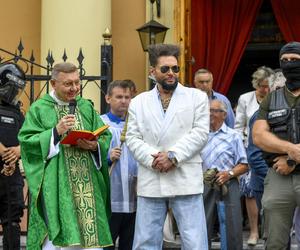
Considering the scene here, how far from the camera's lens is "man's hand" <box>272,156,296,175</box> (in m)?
6.05

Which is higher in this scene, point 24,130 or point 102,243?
point 24,130

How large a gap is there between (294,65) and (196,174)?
114 centimetres

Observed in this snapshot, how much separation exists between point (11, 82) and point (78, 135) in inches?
50.7

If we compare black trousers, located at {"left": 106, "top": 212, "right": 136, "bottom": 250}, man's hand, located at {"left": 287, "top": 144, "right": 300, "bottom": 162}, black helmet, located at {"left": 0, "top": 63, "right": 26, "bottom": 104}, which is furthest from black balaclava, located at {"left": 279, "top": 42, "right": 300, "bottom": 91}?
black helmet, located at {"left": 0, "top": 63, "right": 26, "bottom": 104}

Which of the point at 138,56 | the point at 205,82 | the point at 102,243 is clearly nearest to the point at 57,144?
the point at 102,243

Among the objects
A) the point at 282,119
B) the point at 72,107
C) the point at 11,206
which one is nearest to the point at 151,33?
the point at 11,206

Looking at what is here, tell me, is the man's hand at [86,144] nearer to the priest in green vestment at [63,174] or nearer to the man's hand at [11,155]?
the priest in green vestment at [63,174]

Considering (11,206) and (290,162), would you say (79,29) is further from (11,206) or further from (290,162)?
(290,162)

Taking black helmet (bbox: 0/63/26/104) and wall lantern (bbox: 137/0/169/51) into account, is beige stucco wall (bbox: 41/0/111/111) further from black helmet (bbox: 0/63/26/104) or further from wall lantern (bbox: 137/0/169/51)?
black helmet (bbox: 0/63/26/104)

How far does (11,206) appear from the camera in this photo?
6.97 metres

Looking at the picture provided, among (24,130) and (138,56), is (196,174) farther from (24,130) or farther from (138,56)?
(138,56)

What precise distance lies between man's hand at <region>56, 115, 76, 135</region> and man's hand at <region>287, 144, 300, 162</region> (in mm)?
1664

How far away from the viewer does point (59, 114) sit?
6.36 m

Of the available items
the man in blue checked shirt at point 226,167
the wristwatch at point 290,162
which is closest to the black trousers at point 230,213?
the man in blue checked shirt at point 226,167
